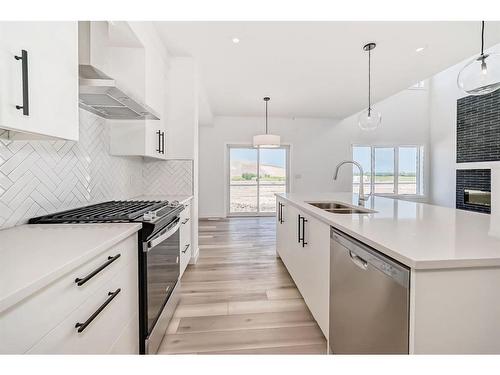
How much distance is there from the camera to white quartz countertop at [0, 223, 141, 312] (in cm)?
68

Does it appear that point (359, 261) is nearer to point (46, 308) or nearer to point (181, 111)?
point (46, 308)

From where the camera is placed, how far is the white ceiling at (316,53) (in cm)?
277

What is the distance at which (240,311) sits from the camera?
220 centimetres

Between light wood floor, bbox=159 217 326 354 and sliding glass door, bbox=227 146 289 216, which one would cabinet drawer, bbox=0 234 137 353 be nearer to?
light wood floor, bbox=159 217 326 354

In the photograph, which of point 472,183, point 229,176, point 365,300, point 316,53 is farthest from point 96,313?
point 472,183

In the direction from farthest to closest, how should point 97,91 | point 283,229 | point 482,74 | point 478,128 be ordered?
1. point 478,128
2. point 283,229
3. point 482,74
4. point 97,91

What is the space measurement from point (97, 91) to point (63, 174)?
65 cm

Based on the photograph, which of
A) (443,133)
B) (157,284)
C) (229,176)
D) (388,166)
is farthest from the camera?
(388,166)

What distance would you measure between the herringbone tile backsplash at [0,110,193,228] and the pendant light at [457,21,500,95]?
313cm
